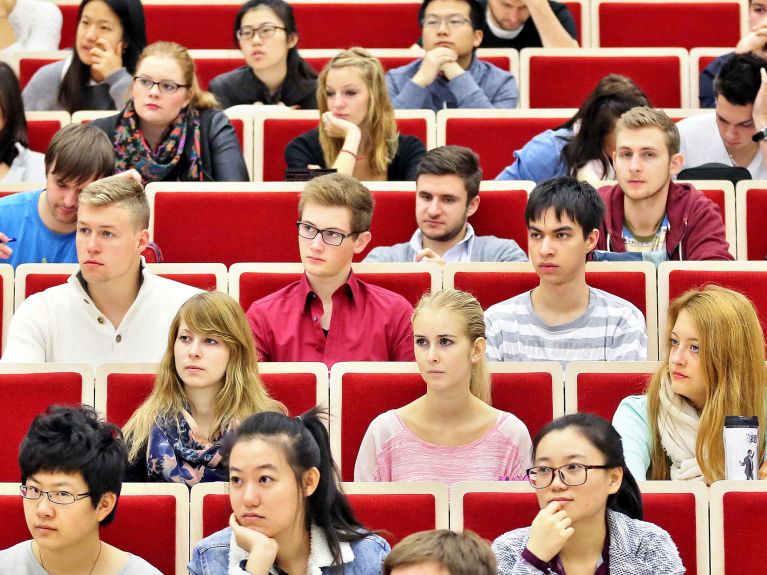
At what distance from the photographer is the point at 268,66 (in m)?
3.47

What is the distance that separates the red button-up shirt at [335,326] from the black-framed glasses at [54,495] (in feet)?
2.32

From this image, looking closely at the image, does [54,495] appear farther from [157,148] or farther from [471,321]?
[157,148]

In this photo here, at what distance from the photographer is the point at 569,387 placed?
89.3 inches

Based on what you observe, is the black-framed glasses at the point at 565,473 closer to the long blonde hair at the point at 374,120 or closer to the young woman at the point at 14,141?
the long blonde hair at the point at 374,120

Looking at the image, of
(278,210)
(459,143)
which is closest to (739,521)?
(278,210)

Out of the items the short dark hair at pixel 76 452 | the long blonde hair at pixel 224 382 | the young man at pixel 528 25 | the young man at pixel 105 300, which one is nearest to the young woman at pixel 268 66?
the young man at pixel 528 25

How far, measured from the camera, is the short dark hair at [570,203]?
2.56m

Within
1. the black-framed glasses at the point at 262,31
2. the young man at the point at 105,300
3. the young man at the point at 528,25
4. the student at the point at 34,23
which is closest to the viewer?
the young man at the point at 105,300

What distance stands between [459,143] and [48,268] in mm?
996

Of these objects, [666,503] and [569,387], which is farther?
[569,387]

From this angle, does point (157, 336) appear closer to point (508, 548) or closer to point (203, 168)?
point (203, 168)

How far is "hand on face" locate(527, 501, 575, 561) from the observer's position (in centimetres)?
186

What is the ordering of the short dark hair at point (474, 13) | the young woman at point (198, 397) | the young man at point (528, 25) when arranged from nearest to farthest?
1. the young woman at point (198, 397)
2. the short dark hair at point (474, 13)
3. the young man at point (528, 25)

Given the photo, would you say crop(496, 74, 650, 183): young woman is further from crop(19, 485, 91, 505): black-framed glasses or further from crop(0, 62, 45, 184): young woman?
crop(19, 485, 91, 505): black-framed glasses
